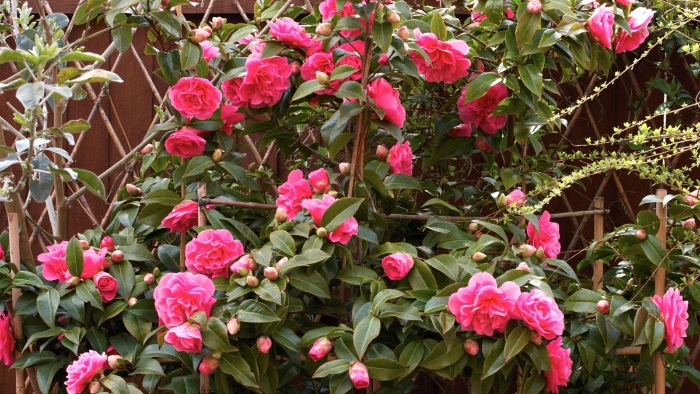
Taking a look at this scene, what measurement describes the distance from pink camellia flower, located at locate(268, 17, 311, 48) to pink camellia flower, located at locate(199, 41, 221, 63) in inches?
4.6

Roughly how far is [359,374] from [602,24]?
28.7 inches

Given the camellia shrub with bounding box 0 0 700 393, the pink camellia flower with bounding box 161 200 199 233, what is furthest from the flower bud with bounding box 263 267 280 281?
the pink camellia flower with bounding box 161 200 199 233

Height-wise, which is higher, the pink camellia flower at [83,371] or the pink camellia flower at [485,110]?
the pink camellia flower at [485,110]

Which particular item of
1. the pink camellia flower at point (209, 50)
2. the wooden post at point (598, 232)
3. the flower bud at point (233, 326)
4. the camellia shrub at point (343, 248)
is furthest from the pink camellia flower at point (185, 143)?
the wooden post at point (598, 232)

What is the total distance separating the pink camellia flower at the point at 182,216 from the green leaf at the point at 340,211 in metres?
0.28

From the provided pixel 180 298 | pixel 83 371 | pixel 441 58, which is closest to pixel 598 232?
pixel 441 58

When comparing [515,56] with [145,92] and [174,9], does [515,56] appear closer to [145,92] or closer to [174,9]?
[174,9]

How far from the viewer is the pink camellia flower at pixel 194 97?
1450 millimetres

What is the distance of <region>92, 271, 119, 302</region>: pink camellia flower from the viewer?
1422 millimetres

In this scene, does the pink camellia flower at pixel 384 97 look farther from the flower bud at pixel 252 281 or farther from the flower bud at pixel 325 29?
the flower bud at pixel 252 281

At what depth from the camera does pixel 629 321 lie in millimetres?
1352

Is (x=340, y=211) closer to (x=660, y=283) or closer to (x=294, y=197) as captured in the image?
(x=294, y=197)

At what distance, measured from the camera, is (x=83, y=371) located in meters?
1.29

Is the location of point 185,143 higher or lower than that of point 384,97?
lower
